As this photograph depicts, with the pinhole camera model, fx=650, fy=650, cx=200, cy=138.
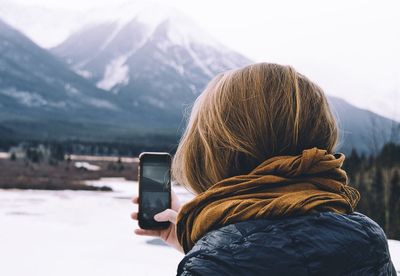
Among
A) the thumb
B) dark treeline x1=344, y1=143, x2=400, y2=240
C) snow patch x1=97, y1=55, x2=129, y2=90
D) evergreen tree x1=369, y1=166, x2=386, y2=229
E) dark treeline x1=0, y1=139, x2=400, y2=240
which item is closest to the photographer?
the thumb

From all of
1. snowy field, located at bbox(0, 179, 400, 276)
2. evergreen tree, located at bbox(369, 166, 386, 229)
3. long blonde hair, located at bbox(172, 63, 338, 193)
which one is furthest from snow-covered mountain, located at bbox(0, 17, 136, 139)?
long blonde hair, located at bbox(172, 63, 338, 193)

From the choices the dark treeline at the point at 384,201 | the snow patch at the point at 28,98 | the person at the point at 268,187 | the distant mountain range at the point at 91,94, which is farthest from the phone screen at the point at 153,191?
the snow patch at the point at 28,98

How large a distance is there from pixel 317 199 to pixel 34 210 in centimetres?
1210

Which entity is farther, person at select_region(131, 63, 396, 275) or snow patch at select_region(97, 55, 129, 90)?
snow patch at select_region(97, 55, 129, 90)

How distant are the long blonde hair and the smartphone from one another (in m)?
0.34

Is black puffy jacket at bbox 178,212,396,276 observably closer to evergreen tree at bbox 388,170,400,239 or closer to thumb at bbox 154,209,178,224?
thumb at bbox 154,209,178,224

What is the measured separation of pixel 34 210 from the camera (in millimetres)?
12688

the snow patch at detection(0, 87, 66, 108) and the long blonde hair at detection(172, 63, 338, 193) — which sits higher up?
the snow patch at detection(0, 87, 66, 108)

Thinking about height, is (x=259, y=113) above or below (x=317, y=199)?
above

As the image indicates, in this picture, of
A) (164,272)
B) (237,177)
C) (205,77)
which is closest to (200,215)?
(237,177)

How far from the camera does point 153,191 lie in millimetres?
1654

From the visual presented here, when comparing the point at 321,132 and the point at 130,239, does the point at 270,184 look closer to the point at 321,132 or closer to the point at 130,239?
the point at 321,132

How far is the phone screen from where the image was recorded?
161cm

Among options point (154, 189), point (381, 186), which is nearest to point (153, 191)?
point (154, 189)
